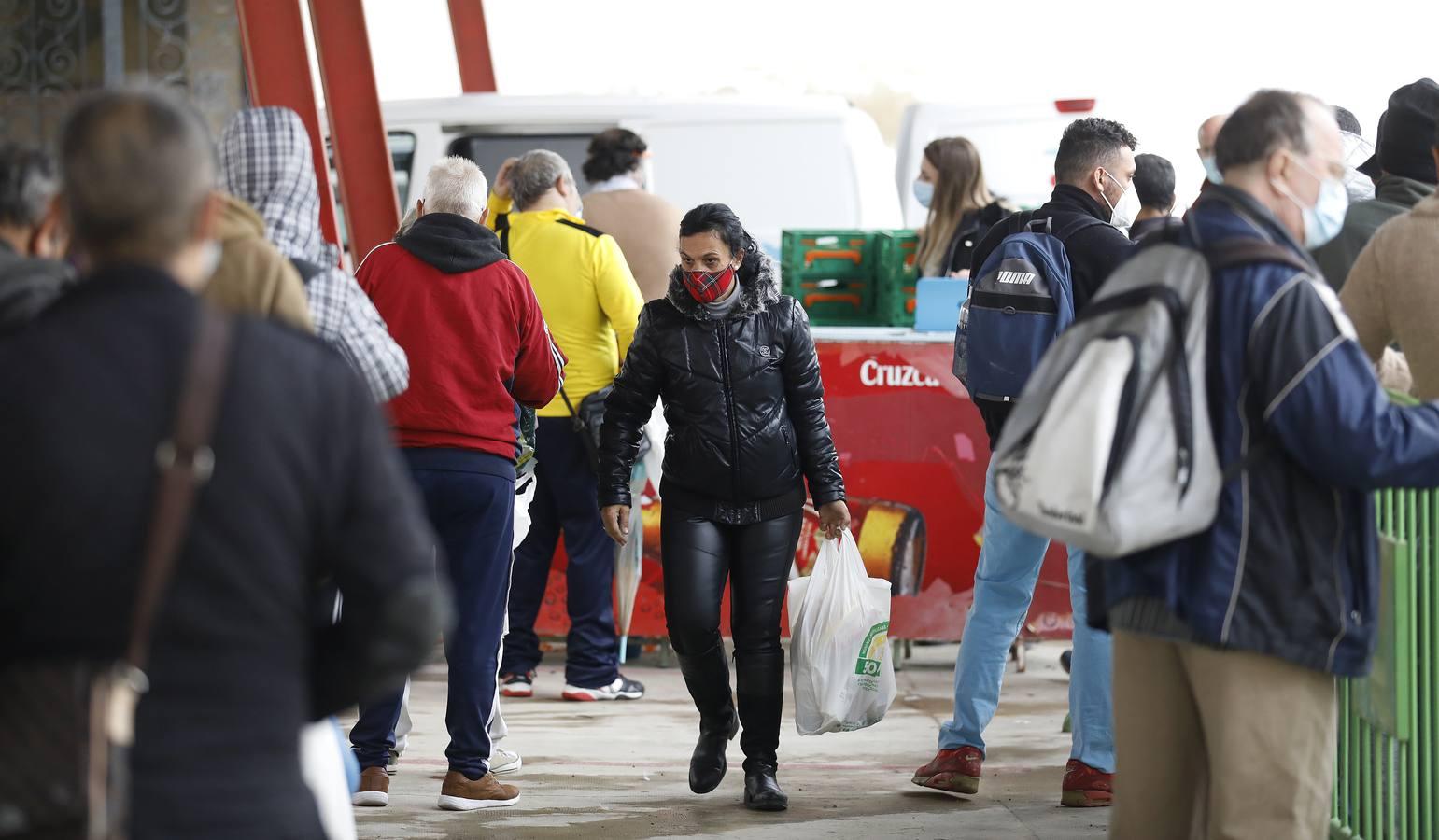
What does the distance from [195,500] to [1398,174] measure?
415 centimetres

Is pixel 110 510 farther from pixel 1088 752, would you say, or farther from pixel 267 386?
pixel 1088 752

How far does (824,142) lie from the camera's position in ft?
33.7

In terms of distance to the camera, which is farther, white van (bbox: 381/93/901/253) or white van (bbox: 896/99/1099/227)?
white van (bbox: 896/99/1099/227)

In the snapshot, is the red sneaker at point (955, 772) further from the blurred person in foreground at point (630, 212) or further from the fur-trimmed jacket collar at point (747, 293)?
the blurred person in foreground at point (630, 212)

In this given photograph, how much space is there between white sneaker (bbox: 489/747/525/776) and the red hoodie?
122 cm

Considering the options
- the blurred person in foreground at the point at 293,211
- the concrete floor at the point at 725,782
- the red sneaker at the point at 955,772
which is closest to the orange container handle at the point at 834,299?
the concrete floor at the point at 725,782

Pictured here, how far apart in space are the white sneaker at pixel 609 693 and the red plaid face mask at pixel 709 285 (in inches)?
97.8

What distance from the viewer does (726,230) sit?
16.9ft

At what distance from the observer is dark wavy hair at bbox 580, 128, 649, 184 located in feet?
25.1

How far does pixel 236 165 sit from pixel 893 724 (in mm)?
3713

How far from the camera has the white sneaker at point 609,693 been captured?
715 centimetres

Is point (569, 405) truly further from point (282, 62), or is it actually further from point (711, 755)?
point (282, 62)

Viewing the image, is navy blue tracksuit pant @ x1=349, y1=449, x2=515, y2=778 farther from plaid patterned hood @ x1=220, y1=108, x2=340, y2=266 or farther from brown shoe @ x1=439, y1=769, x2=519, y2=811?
plaid patterned hood @ x1=220, y1=108, x2=340, y2=266

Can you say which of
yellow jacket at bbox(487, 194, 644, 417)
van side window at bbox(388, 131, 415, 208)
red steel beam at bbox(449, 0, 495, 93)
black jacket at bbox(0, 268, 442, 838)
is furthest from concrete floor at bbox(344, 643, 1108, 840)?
red steel beam at bbox(449, 0, 495, 93)
